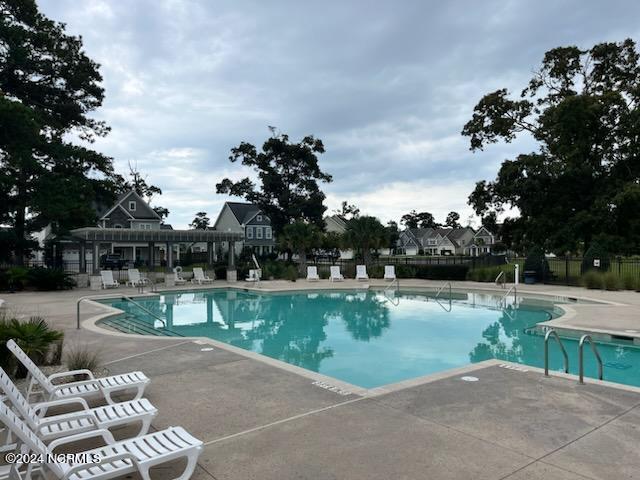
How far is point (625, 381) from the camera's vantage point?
7766 mm

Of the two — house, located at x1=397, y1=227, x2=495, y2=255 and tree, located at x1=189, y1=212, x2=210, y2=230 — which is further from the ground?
tree, located at x1=189, y1=212, x2=210, y2=230

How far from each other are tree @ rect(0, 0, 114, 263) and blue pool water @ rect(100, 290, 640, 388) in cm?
1015

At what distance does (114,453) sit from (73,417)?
0.96 metres

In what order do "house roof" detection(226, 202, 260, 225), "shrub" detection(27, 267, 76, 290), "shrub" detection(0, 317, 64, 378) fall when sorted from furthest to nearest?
"house roof" detection(226, 202, 260, 225) < "shrub" detection(27, 267, 76, 290) < "shrub" detection(0, 317, 64, 378)

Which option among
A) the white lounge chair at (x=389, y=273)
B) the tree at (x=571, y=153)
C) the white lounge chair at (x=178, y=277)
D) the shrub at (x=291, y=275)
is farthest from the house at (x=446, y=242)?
the white lounge chair at (x=178, y=277)

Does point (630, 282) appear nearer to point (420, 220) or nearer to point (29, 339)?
point (29, 339)

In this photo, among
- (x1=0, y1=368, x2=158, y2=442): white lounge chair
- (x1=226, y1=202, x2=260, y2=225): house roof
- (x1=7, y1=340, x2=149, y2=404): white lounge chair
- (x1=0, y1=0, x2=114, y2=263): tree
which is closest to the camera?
(x1=0, y1=368, x2=158, y2=442): white lounge chair

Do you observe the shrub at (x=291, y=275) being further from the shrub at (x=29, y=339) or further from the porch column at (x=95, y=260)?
the shrub at (x=29, y=339)

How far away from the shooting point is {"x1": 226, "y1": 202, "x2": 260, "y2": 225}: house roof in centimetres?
5019

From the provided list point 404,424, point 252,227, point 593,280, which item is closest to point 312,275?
point 593,280

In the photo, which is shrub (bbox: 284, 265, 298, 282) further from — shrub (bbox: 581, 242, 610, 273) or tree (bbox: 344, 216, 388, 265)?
shrub (bbox: 581, 242, 610, 273)

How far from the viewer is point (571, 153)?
27.2 metres

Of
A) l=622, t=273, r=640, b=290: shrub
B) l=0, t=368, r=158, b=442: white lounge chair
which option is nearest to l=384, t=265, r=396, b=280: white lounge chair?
l=622, t=273, r=640, b=290: shrub

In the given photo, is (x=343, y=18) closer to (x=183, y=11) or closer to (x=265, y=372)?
(x=183, y=11)
